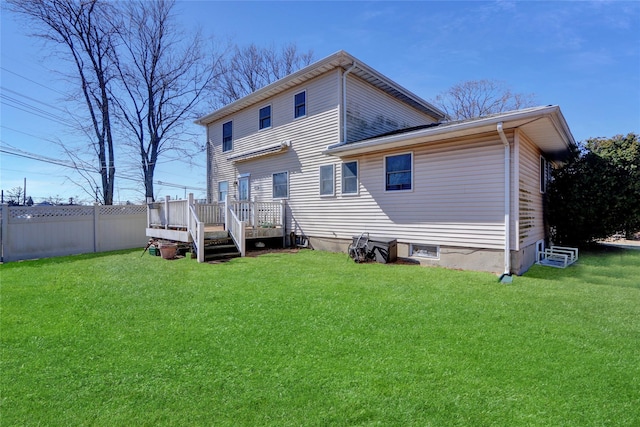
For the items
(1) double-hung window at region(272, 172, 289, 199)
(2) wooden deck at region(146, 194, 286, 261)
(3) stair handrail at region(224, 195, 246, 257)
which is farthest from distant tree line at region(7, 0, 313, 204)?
(3) stair handrail at region(224, 195, 246, 257)

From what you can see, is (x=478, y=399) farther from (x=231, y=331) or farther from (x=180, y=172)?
(x=180, y=172)

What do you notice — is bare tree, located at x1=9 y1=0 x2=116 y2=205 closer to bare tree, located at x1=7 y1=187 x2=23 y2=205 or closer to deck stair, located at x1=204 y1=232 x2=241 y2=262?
bare tree, located at x1=7 y1=187 x2=23 y2=205

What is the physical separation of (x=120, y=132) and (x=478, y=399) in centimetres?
2183

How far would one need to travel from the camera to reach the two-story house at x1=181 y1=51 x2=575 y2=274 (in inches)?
264

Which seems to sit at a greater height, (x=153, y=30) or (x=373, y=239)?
(x=153, y=30)

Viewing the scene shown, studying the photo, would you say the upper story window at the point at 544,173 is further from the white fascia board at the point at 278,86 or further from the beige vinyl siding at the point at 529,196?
the white fascia board at the point at 278,86

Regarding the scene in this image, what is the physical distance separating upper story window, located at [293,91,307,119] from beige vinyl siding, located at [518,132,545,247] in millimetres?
6849

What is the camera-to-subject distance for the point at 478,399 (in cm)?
224

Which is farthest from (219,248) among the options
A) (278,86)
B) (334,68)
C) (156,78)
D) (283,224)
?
(156,78)

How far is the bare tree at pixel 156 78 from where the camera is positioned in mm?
18094

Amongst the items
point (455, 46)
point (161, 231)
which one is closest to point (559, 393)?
point (161, 231)

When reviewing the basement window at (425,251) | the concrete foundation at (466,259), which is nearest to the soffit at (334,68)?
the concrete foundation at (466,259)

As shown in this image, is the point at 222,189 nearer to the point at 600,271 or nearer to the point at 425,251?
the point at 425,251

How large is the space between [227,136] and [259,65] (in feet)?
41.6
